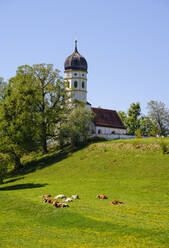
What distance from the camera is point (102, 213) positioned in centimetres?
2409

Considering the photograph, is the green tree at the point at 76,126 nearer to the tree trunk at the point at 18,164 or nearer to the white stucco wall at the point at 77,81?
the tree trunk at the point at 18,164

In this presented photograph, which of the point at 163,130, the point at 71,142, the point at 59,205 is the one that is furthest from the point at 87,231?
the point at 163,130

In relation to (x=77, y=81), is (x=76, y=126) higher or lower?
lower

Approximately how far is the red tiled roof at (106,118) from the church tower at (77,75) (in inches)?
287

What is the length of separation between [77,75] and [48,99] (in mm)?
13448

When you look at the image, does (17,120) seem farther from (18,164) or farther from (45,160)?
(45,160)

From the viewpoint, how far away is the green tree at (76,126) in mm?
67562

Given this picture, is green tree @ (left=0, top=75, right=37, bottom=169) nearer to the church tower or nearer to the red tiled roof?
the church tower

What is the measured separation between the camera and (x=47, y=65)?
73.2 metres

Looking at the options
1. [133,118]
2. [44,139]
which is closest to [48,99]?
[44,139]

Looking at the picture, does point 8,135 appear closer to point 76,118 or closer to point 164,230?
point 76,118

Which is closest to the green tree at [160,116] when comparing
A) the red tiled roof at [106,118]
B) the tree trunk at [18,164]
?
the red tiled roof at [106,118]

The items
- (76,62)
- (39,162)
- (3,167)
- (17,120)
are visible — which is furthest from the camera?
(76,62)

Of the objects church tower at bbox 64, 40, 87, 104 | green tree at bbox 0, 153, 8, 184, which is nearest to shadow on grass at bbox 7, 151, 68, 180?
green tree at bbox 0, 153, 8, 184
